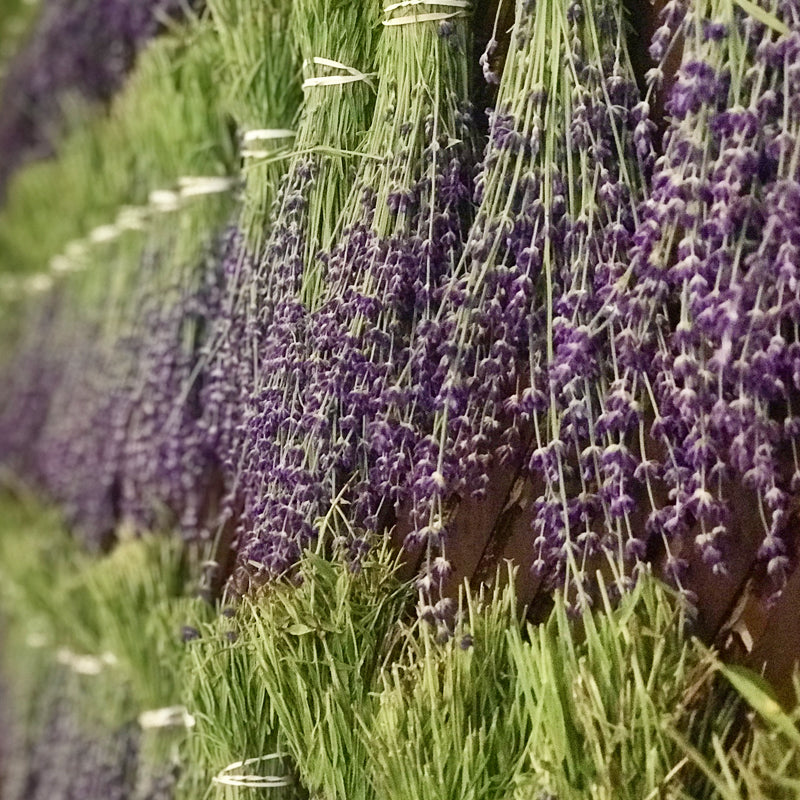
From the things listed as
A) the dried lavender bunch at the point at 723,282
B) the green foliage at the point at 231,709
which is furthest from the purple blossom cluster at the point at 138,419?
the dried lavender bunch at the point at 723,282

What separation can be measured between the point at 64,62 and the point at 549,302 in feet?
4.53

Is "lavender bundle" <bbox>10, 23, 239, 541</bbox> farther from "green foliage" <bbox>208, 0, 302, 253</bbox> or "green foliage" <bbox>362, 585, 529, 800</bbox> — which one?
"green foliage" <bbox>362, 585, 529, 800</bbox>

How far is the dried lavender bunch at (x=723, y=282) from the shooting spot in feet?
2.31

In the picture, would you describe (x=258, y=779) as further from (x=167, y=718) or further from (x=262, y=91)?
(x=262, y=91)

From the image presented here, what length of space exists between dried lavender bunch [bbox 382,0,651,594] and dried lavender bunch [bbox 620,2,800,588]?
0.13ft

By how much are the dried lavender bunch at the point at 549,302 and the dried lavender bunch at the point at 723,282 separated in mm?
40

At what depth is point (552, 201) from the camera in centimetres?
84

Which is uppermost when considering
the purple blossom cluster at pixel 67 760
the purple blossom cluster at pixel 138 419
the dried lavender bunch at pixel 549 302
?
the dried lavender bunch at pixel 549 302

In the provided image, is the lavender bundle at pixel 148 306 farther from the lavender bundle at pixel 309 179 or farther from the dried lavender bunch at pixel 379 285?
the dried lavender bunch at pixel 379 285

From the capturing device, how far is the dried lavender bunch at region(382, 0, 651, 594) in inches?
31.8

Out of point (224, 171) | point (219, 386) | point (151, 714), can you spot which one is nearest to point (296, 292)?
point (219, 386)

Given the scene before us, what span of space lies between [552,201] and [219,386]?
59 centimetres

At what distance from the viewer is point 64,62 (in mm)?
1729

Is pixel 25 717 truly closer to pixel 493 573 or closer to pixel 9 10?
pixel 493 573
